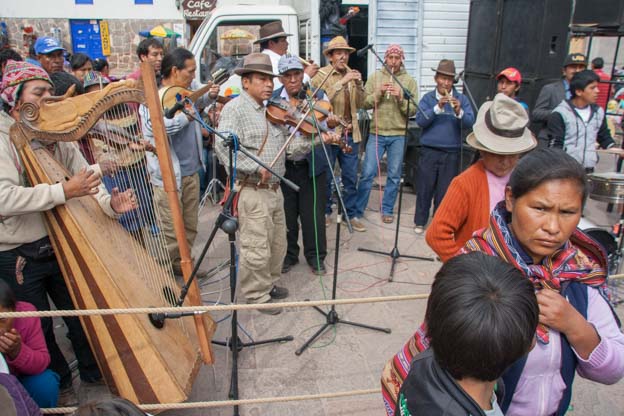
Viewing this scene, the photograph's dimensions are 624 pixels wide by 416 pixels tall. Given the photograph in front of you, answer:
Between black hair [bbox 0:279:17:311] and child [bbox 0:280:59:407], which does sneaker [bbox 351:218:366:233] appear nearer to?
child [bbox 0:280:59:407]

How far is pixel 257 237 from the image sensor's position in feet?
11.8

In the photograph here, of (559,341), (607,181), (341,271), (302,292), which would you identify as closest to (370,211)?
(341,271)

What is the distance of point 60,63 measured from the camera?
17.2 feet

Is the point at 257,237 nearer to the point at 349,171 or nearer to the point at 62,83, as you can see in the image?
the point at 349,171

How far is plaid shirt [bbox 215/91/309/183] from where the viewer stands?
11.3ft

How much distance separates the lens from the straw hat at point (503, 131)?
227 cm

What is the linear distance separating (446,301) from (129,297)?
1788mm

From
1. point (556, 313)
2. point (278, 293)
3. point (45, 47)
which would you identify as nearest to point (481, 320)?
point (556, 313)

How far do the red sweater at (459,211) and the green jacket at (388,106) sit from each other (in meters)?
3.18

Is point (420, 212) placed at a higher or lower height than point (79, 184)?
lower

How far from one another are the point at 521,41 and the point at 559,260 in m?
5.82

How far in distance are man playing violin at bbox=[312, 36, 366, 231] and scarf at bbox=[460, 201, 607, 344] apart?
10.6ft

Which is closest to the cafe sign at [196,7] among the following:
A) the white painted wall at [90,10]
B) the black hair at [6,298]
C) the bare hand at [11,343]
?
the white painted wall at [90,10]

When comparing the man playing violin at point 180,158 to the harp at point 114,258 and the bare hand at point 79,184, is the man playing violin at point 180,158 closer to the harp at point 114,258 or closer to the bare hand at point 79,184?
the harp at point 114,258
